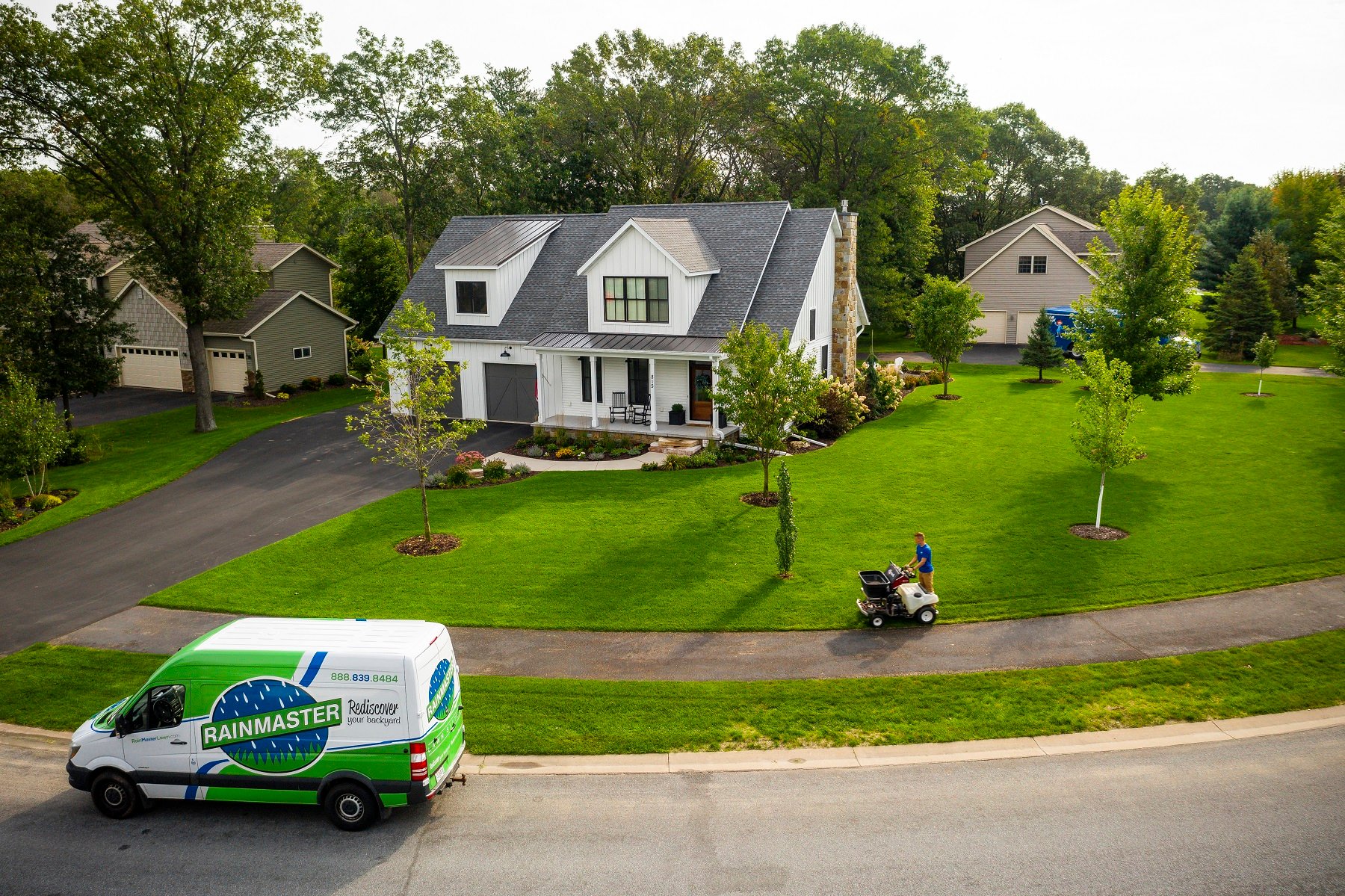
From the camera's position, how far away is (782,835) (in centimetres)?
1118

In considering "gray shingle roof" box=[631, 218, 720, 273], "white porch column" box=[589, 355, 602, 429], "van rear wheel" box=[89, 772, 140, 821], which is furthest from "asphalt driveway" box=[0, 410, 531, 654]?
"gray shingle roof" box=[631, 218, 720, 273]

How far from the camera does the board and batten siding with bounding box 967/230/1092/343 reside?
54.2m

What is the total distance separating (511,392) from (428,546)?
1537cm

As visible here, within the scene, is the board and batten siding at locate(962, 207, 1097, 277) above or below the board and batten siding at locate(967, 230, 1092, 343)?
above

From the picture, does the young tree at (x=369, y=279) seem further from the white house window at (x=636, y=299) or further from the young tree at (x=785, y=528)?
the young tree at (x=785, y=528)

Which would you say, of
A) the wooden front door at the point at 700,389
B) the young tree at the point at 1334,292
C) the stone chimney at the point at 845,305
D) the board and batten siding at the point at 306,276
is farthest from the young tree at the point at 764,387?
the board and batten siding at the point at 306,276

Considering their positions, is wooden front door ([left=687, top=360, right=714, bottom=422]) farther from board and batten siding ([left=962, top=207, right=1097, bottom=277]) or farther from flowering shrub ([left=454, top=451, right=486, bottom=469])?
board and batten siding ([left=962, top=207, right=1097, bottom=277])

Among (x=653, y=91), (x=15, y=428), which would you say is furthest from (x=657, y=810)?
(x=653, y=91)

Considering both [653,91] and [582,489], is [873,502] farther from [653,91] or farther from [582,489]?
[653,91]

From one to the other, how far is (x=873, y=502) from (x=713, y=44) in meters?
37.5

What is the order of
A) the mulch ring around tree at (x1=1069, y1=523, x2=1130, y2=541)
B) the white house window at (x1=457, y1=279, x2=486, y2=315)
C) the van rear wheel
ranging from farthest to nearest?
the white house window at (x1=457, y1=279, x2=486, y2=315)
the mulch ring around tree at (x1=1069, y1=523, x2=1130, y2=541)
the van rear wheel

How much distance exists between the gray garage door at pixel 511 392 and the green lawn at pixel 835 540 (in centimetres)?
860

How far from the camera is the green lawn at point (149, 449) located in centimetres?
2802

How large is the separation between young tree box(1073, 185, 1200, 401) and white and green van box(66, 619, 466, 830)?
83.0 feet
